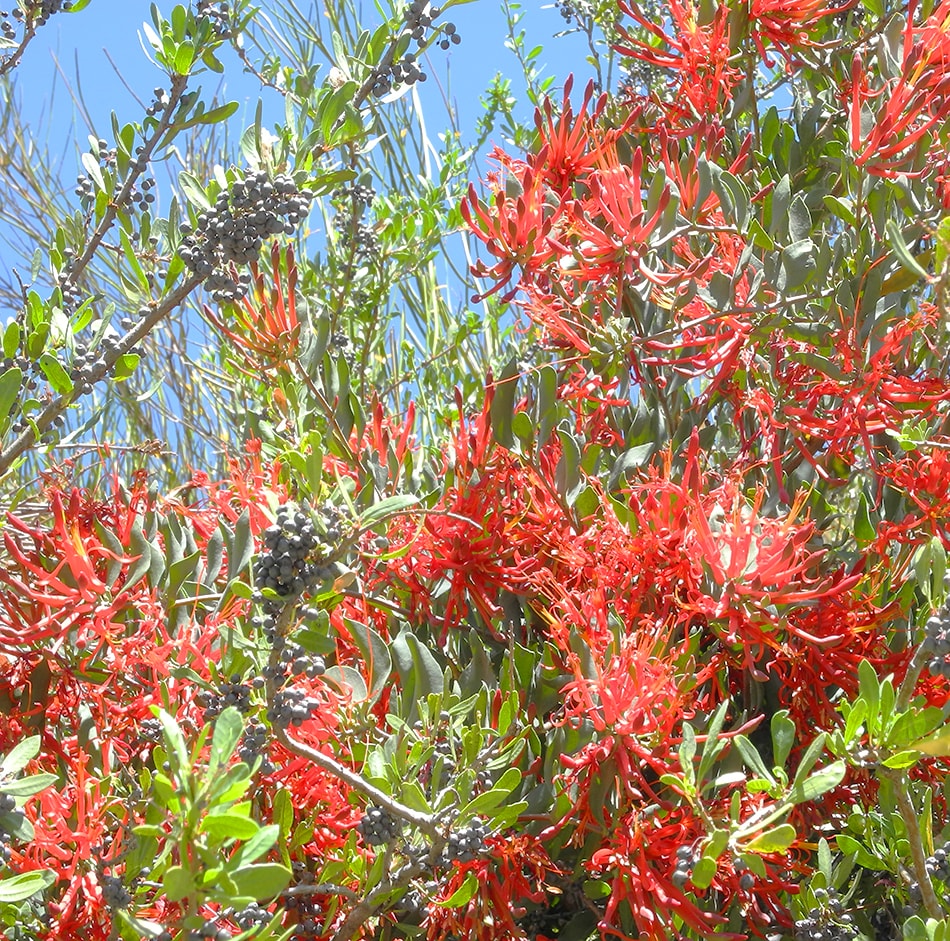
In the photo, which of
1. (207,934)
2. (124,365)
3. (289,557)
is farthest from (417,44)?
(207,934)

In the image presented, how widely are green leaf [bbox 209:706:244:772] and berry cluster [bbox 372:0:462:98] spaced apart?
0.65 metres

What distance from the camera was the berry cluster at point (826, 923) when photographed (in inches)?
33.6

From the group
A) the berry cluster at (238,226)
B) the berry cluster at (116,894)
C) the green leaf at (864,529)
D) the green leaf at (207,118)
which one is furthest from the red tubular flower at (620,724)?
the green leaf at (207,118)

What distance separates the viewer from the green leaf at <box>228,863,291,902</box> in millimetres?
584

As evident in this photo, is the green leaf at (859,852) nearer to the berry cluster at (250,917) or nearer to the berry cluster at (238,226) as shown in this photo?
the berry cluster at (250,917)

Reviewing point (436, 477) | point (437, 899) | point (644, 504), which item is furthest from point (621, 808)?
point (436, 477)

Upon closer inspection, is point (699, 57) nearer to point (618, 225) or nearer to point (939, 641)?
point (618, 225)

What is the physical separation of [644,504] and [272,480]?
32 centimetres

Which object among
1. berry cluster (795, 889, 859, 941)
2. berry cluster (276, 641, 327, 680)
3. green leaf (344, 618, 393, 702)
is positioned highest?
green leaf (344, 618, 393, 702)

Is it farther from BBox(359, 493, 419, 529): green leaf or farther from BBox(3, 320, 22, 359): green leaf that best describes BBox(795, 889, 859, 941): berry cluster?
BBox(3, 320, 22, 359): green leaf

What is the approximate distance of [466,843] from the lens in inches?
30.6

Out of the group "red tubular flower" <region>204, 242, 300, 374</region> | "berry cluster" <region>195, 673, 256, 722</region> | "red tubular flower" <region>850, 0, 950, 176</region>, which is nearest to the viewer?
"berry cluster" <region>195, 673, 256, 722</region>

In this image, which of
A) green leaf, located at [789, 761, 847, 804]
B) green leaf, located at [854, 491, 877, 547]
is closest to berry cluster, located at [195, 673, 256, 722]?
green leaf, located at [789, 761, 847, 804]

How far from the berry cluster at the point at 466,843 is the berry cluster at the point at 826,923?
0.85ft
